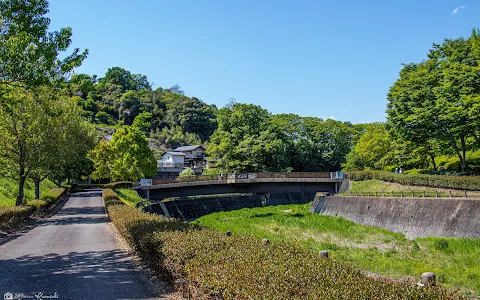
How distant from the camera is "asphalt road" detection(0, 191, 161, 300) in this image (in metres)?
9.36

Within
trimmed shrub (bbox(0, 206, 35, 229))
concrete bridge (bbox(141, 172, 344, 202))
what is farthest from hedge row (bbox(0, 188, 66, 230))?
concrete bridge (bbox(141, 172, 344, 202))

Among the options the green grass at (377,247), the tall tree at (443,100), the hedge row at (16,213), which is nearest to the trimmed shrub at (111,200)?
the hedge row at (16,213)

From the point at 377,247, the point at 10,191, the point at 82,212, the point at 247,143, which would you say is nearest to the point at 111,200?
the point at 82,212

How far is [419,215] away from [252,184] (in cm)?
2571

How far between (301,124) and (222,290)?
2753 inches

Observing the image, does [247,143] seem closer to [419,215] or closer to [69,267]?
[419,215]

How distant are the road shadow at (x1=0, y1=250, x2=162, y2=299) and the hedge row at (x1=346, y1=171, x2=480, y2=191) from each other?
2784 cm

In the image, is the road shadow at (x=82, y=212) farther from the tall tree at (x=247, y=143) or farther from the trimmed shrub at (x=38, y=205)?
the tall tree at (x=247, y=143)

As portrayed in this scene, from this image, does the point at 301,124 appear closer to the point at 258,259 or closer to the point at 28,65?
the point at 28,65

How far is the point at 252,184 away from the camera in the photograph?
49531mm

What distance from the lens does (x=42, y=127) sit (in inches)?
1075

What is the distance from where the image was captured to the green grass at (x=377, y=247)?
1542cm

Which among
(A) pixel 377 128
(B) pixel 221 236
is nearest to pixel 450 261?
(B) pixel 221 236

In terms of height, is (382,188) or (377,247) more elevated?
(382,188)
